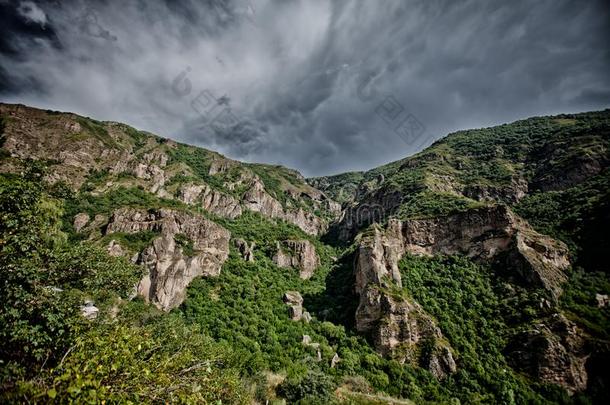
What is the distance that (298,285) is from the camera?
87.1 meters

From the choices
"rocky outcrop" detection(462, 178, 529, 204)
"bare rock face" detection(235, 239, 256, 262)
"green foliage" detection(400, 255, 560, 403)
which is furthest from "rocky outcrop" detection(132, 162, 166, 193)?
"rocky outcrop" detection(462, 178, 529, 204)

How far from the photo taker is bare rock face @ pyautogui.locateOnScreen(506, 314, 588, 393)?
41.8 m

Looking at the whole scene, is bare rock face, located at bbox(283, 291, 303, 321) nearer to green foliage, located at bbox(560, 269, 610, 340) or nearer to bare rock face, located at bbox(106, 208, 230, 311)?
bare rock face, located at bbox(106, 208, 230, 311)

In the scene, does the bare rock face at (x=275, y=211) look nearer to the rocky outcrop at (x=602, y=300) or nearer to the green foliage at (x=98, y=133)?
the green foliage at (x=98, y=133)

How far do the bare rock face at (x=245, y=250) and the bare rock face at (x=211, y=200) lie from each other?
28.7 m

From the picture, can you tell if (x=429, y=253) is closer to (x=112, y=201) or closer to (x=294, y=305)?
(x=294, y=305)

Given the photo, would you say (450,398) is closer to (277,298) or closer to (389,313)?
(389,313)

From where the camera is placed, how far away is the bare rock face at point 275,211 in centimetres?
13825

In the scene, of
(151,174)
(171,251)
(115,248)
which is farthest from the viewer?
(151,174)

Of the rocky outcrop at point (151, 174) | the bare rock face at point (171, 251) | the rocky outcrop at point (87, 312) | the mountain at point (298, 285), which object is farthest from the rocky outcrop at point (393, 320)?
Answer: the rocky outcrop at point (151, 174)

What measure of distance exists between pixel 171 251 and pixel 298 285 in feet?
A: 135

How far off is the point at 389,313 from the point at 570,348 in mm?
28726

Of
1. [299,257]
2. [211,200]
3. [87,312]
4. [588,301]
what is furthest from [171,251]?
[588,301]

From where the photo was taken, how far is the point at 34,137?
91375mm
